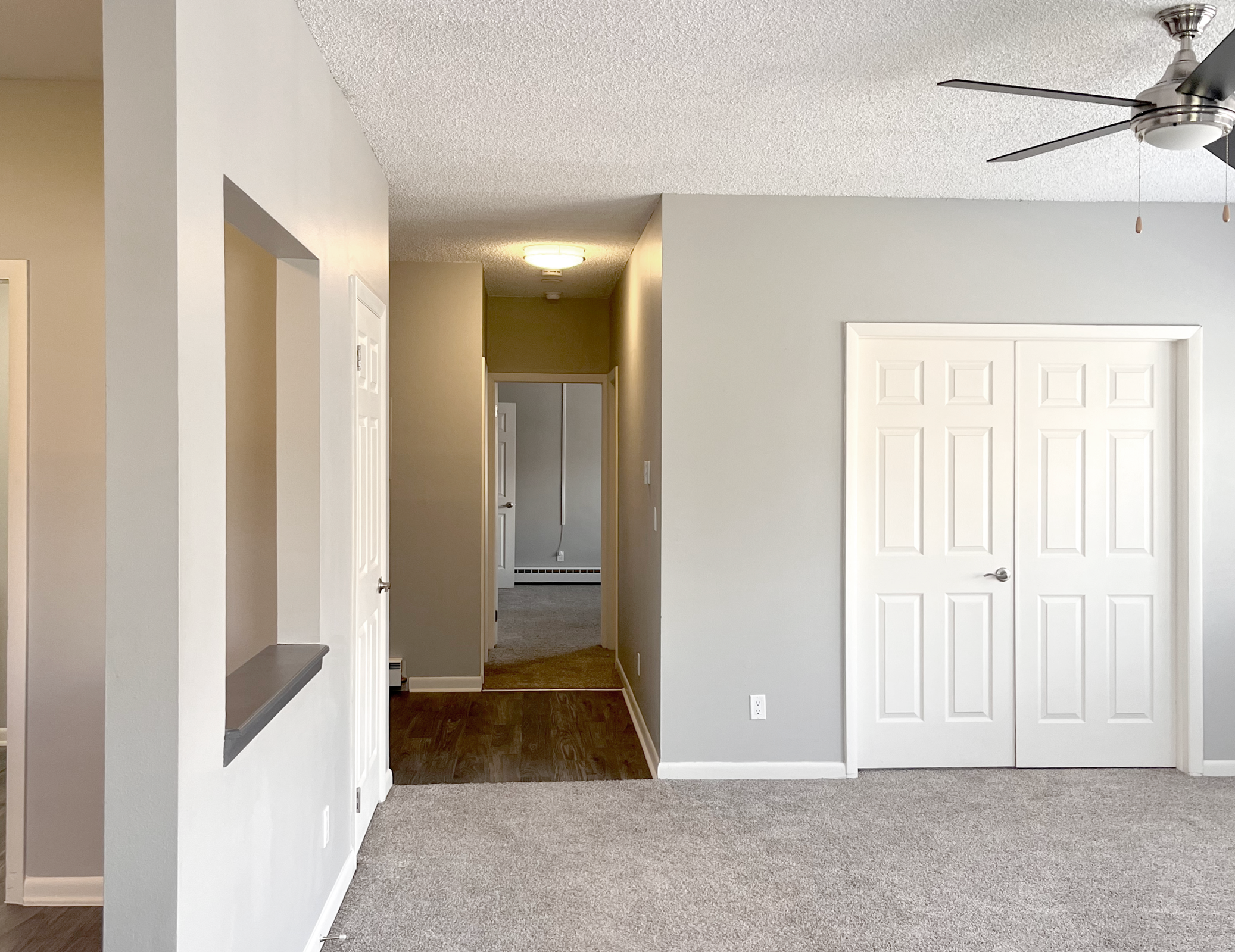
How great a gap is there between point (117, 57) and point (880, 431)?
3.28 metres

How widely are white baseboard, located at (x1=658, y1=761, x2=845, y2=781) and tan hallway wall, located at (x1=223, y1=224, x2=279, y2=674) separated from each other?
1.80 meters

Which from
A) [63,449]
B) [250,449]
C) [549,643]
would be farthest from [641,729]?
[63,449]

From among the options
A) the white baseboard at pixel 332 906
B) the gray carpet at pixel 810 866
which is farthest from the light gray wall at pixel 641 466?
the white baseboard at pixel 332 906

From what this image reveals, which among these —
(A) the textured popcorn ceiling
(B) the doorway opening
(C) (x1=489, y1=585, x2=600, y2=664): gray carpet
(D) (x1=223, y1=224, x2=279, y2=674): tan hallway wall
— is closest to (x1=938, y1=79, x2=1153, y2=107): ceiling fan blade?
(A) the textured popcorn ceiling

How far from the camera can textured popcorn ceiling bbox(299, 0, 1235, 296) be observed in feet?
7.72

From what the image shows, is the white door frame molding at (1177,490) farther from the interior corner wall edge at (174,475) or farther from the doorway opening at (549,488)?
the doorway opening at (549,488)

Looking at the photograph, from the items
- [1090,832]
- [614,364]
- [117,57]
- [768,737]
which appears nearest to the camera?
[117,57]

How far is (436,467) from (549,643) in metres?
2.14

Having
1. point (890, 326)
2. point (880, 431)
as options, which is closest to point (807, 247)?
point (890, 326)

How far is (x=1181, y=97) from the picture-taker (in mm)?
2150

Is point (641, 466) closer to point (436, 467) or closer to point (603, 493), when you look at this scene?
point (436, 467)

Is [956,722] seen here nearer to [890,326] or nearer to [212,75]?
[890,326]

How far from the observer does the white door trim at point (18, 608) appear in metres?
2.77

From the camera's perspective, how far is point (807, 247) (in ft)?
13.2
